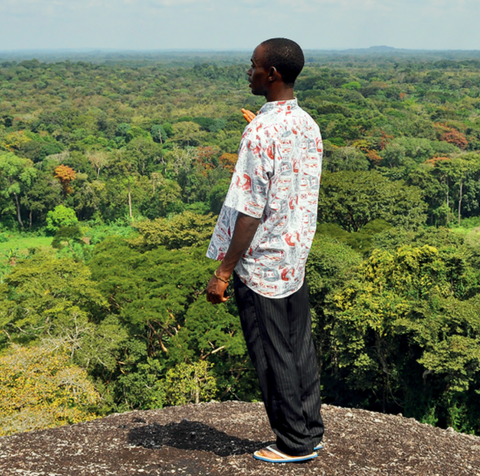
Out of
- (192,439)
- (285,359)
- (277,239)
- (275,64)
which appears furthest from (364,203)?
(275,64)

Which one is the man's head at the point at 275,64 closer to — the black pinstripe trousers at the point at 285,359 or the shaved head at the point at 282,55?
the shaved head at the point at 282,55

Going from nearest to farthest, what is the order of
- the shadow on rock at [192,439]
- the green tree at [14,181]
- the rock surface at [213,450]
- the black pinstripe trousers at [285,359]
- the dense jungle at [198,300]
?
the black pinstripe trousers at [285,359] < the rock surface at [213,450] < the shadow on rock at [192,439] < the dense jungle at [198,300] < the green tree at [14,181]

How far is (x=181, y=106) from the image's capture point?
89.4 metres

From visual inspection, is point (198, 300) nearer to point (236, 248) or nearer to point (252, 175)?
point (236, 248)

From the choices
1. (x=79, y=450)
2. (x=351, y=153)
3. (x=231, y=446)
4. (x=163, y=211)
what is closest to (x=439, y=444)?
(x=231, y=446)

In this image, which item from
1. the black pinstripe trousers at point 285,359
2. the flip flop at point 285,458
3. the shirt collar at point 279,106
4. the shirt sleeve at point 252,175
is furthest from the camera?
the flip flop at point 285,458

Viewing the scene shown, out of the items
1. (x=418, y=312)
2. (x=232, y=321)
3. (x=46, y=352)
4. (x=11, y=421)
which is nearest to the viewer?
(x=11, y=421)

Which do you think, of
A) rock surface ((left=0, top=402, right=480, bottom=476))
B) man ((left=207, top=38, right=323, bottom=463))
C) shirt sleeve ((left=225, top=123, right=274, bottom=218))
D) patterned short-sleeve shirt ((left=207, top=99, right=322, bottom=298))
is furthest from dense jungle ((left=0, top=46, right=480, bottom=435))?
shirt sleeve ((left=225, top=123, right=274, bottom=218))

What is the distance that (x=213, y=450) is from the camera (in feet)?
14.4

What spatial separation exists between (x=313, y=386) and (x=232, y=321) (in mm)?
11648

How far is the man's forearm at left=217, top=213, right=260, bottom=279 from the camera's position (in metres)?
3.26

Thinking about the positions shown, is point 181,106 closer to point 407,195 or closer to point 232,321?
point 407,195

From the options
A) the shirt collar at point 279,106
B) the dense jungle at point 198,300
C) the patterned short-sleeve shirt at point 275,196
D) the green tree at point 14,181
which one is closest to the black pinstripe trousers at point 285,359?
the patterned short-sleeve shirt at point 275,196

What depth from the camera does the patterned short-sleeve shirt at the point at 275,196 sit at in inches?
127
